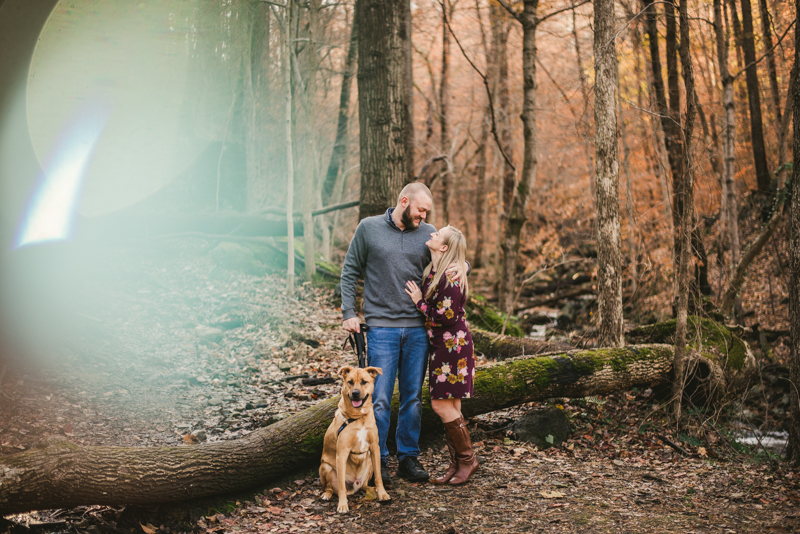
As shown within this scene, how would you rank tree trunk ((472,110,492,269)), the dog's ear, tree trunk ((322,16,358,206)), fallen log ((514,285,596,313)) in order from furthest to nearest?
1. tree trunk ((472,110,492,269))
2. tree trunk ((322,16,358,206))
3. fallen log ((514,285,596,313))
4. the dog's ear

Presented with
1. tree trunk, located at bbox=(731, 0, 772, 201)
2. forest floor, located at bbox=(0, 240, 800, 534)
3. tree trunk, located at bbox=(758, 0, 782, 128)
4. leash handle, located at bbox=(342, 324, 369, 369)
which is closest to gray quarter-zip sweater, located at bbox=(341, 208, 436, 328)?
leash handle, located at bbox=(342, 324, 369, 369)

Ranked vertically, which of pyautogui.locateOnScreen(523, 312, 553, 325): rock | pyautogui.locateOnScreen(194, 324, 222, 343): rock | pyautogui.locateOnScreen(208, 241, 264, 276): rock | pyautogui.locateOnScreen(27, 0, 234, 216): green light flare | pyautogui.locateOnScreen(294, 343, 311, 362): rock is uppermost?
pyautogui.locateOnScreen(27, 0, 234, 216): green light flare

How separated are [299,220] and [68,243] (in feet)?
18.4

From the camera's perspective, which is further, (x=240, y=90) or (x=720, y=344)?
(x=240, y=90)

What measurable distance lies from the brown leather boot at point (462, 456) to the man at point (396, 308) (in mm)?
297

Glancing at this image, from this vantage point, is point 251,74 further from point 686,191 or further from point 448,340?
point 448,340

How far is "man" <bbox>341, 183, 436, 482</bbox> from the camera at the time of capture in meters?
4.55

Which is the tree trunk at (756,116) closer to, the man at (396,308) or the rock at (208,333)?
the man at (396,308)

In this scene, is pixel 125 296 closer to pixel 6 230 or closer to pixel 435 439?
pixel 6 230

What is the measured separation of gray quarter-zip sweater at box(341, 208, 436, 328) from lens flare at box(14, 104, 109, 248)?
9.97 feet

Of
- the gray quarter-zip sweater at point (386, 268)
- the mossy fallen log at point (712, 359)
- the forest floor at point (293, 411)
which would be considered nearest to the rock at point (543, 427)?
the forest floor at point (293, 411)

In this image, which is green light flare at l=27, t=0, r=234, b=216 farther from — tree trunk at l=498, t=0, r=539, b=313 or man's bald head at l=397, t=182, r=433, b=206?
tree trunk at l=498, t=0, r=539, b=313

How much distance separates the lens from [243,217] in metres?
15.0

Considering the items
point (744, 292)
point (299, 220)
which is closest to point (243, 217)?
point (299, 220)
